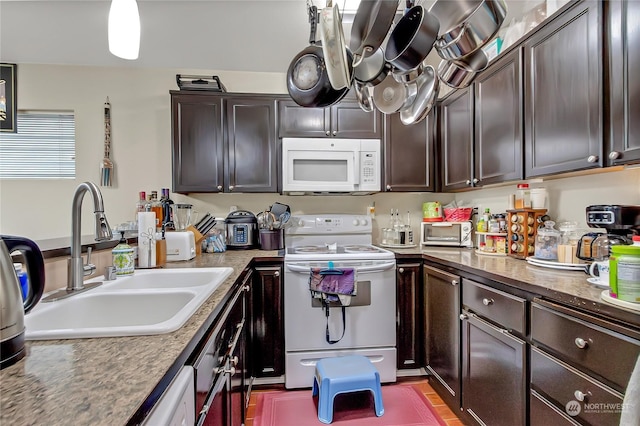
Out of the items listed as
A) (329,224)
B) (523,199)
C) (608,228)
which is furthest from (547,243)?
(329,224)

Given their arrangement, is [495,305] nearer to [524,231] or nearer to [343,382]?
[524,231]

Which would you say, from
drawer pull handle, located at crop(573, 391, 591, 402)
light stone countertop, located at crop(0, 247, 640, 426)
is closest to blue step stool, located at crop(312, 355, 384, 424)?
drawer pull handle, located at crop(573, 391, 591, 402)

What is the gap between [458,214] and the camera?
2.44 m

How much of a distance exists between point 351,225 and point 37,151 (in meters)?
2.78

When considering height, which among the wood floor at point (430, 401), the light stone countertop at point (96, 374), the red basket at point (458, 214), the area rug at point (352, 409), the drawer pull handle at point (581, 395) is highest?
the red basket at point (458, 214)

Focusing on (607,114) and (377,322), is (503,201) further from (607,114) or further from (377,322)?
(377,322)

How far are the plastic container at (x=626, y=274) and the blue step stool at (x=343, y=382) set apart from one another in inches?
47.7

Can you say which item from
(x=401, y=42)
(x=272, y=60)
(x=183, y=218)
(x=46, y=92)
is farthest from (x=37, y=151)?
(x=401, y=42)

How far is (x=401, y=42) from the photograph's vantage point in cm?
120

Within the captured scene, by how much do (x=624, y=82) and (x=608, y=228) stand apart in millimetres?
578

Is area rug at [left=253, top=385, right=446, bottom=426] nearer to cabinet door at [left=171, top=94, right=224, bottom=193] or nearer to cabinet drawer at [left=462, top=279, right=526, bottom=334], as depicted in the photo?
A: cabinet drawer at [left=462, top=279, right=526, bottom=334]

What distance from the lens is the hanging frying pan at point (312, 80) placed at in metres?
1.50

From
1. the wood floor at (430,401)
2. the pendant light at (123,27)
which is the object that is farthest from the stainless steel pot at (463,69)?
the wood floor at (430,401)

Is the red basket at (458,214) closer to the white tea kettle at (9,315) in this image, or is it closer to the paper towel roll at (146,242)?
the paper towel roll at (146,242)
